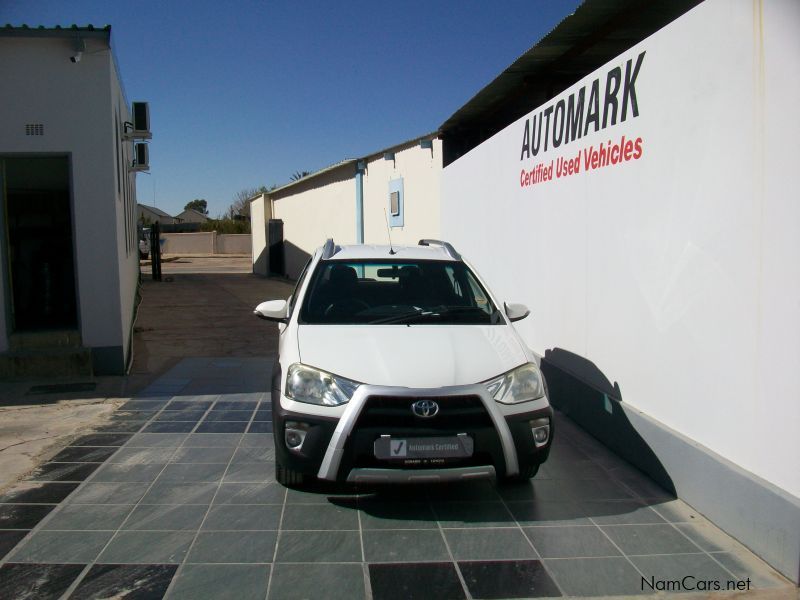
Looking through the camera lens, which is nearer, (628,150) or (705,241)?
(705,241)

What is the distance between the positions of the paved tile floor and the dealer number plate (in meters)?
0.49

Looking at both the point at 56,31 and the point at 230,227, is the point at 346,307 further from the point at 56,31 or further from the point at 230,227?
the point at 230,227

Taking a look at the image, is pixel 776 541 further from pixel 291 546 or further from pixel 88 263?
pixel 88 263

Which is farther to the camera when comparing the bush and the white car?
the bush

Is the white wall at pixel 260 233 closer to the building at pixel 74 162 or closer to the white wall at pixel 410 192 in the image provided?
the white wall at pixel 410 192

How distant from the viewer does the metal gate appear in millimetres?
28609

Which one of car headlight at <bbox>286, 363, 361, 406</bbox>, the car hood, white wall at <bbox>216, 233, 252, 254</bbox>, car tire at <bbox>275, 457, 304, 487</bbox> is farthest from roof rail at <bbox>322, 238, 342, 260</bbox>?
white wall at <bbox>216, 233, 252, 254</bbox>

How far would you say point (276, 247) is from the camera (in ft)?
94.8

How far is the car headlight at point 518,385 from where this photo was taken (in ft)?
14.4

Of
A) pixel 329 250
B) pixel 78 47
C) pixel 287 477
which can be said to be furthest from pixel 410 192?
pixel 287 477

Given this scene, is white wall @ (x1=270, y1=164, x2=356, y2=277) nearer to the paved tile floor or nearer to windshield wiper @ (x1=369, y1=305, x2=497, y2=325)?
windshield wiper @ (x1=369, y1=305, x2=497, y2=325)
